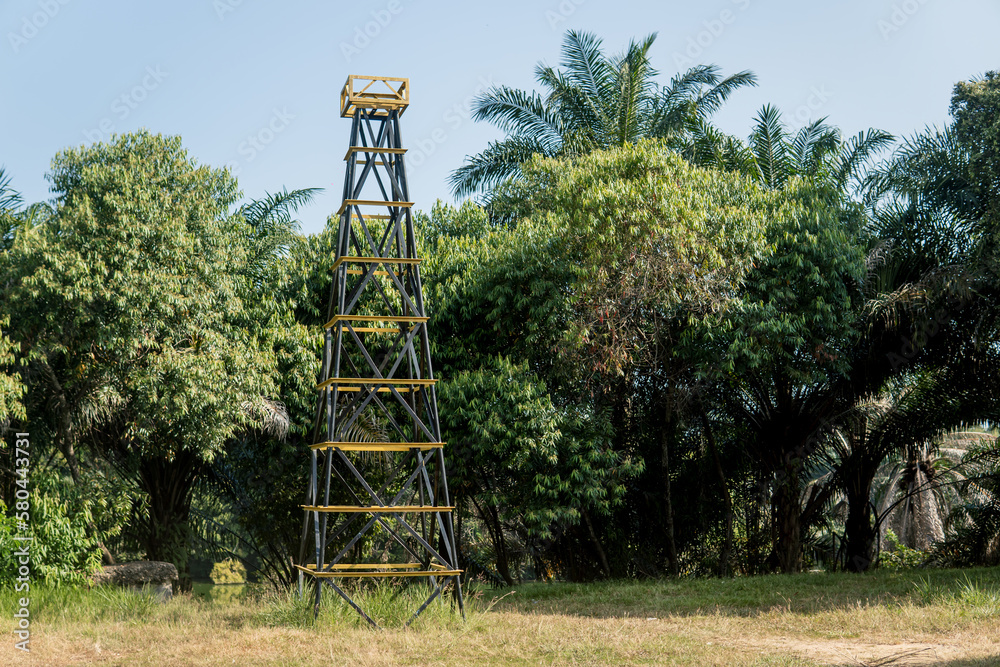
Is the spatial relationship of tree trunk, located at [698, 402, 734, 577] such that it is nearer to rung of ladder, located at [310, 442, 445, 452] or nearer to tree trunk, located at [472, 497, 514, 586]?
tree trunk, located at [472, 497, 514, 586]

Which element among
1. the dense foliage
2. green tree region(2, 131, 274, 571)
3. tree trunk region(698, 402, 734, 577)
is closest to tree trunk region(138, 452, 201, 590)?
the dense foliage

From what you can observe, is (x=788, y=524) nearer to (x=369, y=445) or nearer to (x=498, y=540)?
(x=498, y=540)

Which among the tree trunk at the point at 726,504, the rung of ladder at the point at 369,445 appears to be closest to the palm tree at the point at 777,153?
the tree trunk at the point at 726,504

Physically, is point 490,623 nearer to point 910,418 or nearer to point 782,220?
point 782,220

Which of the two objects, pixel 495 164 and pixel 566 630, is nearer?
pixel 566 630

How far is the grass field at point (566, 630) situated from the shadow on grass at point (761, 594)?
0.12 feet

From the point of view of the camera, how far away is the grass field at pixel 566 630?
7336 mm

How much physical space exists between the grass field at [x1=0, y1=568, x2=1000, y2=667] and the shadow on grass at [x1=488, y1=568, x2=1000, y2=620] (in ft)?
0.12

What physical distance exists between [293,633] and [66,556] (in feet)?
14.2

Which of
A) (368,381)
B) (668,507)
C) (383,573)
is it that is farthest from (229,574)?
(368,381)

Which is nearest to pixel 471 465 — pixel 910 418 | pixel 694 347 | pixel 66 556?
pixel 694 347

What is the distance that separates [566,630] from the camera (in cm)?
873

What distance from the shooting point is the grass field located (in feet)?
24.1

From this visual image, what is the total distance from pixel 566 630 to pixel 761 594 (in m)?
3.62
